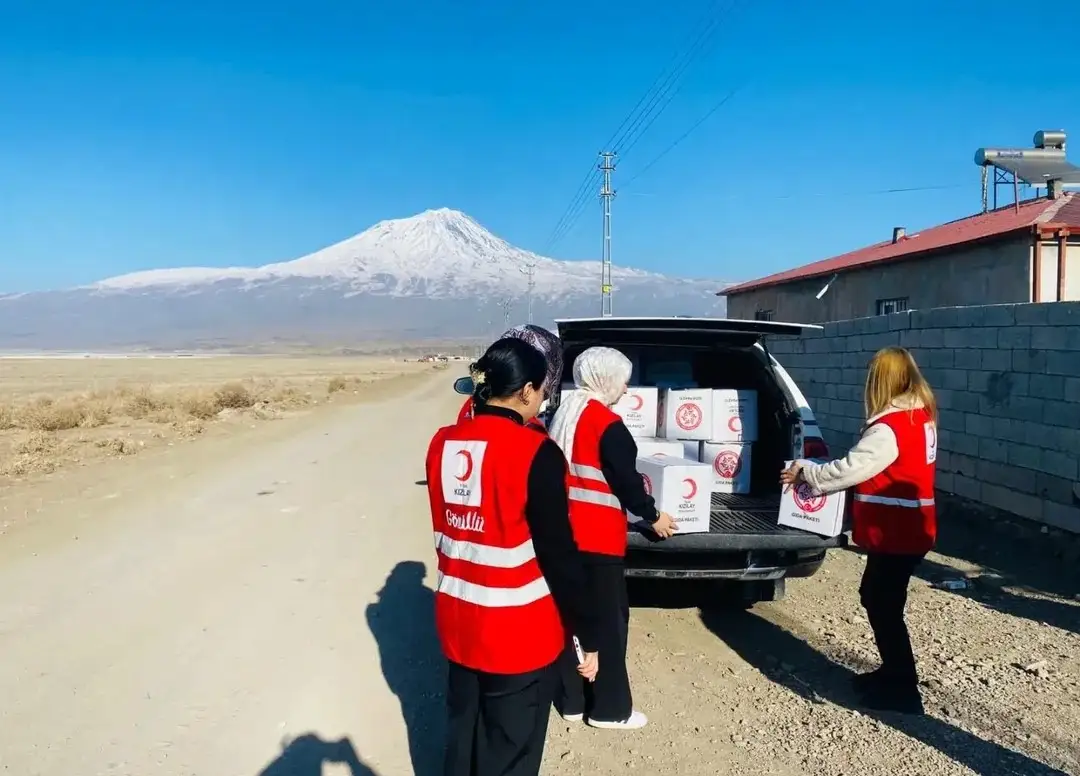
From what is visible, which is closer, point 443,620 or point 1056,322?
point 443,620

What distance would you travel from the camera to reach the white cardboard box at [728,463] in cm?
517

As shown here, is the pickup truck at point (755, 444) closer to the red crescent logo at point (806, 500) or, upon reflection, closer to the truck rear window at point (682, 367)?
the truck rear window at point (682, 367)

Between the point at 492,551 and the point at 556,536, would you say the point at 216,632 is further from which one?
the point at 556,536

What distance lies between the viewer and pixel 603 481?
341 centimetres

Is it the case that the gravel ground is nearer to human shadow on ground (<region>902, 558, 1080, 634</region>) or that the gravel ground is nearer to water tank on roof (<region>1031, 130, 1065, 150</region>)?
human shadow on ground (<region>902, 558, 1080, 634</region>)

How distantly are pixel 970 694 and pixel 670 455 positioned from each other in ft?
6.23

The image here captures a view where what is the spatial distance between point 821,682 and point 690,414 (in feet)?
5.44

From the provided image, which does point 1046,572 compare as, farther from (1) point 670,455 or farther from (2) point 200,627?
(2) point 200,627

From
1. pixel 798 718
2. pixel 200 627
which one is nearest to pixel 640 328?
pixel 798 718

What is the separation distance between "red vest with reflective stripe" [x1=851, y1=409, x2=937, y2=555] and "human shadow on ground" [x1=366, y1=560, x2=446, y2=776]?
2.18 m

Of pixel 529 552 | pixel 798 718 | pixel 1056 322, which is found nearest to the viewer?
pixel 529 552

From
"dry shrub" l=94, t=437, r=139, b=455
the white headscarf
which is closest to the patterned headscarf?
the white headscarf

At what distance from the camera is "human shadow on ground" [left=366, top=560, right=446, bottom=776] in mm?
3680

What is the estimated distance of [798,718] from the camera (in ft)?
12.8
